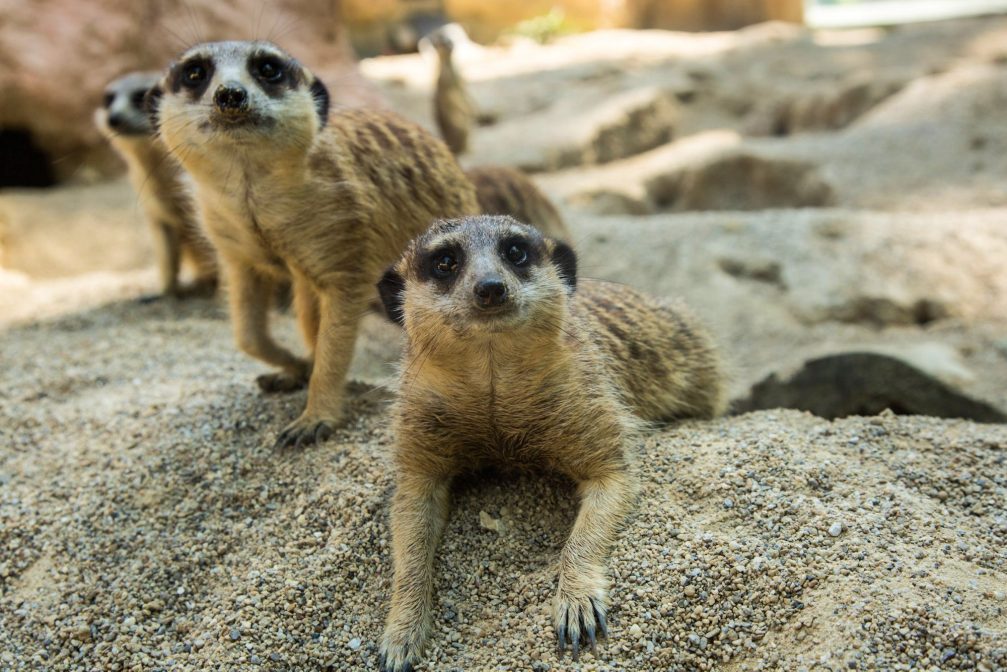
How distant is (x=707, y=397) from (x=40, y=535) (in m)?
1.95

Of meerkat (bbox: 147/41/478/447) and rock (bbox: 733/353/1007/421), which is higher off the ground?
meerkat (bbox: 147/41/478/447)

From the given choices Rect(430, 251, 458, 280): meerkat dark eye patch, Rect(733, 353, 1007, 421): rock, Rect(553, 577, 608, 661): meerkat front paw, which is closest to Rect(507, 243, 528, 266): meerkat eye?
Rect(430, 251, 458, 280): meerkat dark eye patch

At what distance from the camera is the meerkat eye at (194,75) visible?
7.54 ft

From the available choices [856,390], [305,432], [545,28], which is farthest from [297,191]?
[545,28]

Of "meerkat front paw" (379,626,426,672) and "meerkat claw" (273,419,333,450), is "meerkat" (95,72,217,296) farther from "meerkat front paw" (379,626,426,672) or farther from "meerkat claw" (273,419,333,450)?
"meerkat front paw" (379,626,426,672)

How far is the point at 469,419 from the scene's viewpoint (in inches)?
78.0

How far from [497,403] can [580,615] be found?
0.49 meters

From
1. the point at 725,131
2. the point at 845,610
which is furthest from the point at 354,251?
the point at 725,131

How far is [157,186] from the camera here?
4.19 metres

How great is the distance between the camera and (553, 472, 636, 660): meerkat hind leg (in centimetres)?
169

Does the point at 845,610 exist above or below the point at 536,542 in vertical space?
above

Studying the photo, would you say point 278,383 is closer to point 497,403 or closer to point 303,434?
point 303,434

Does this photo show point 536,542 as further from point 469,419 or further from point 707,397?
point 707,397

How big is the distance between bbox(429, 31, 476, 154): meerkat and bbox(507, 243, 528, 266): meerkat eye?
185 inches
